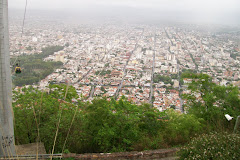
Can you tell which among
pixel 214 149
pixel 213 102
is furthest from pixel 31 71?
pixel 214 149

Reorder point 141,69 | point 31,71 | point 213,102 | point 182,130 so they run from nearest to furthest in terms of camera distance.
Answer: point 182,130 < point 213,102 < point 31,71 < point 141,69

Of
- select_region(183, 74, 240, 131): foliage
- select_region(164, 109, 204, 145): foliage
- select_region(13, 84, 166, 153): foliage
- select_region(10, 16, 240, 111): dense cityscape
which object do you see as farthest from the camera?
select_region(10, 16, 240, 111): dense cityscape

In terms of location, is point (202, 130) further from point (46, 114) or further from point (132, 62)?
point (132, 62)

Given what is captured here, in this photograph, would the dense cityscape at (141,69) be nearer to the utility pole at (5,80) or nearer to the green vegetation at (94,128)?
the green vegetation at (94,128)

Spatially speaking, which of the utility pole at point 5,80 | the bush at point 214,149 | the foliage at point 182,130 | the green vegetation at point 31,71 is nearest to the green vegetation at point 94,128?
the foliage at point 182,130

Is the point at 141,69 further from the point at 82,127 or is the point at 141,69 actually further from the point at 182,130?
the point at 82,127

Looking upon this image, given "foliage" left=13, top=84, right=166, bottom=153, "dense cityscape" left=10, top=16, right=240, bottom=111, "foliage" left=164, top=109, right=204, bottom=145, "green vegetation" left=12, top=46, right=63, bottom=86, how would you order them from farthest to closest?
"dense cityscape" left=10, top=16, right=240, bottom=111 → "green vegetation" left=12, top=46, right=63, bottom=86 → "foliage" left=164, top=109, right=204, bottom=145 → "foliage" left=13, top=84, right=166, bottom=153

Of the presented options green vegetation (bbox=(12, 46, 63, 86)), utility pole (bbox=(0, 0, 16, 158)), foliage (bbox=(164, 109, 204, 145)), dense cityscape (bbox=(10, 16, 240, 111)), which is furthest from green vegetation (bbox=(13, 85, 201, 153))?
green vegetation (bbox=(12, 46, 63, 86))

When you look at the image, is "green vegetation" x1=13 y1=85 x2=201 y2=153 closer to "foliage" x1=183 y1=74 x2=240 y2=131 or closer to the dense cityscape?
"foliage" x1=183 y1=74 x2=240 y2=131

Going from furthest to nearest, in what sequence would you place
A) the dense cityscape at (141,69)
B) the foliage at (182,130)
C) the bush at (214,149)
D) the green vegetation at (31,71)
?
the dense cityscape at (141,69)
the green vegetation at (31,71)
the foliage at (182,130)
the bush at (214,149)
